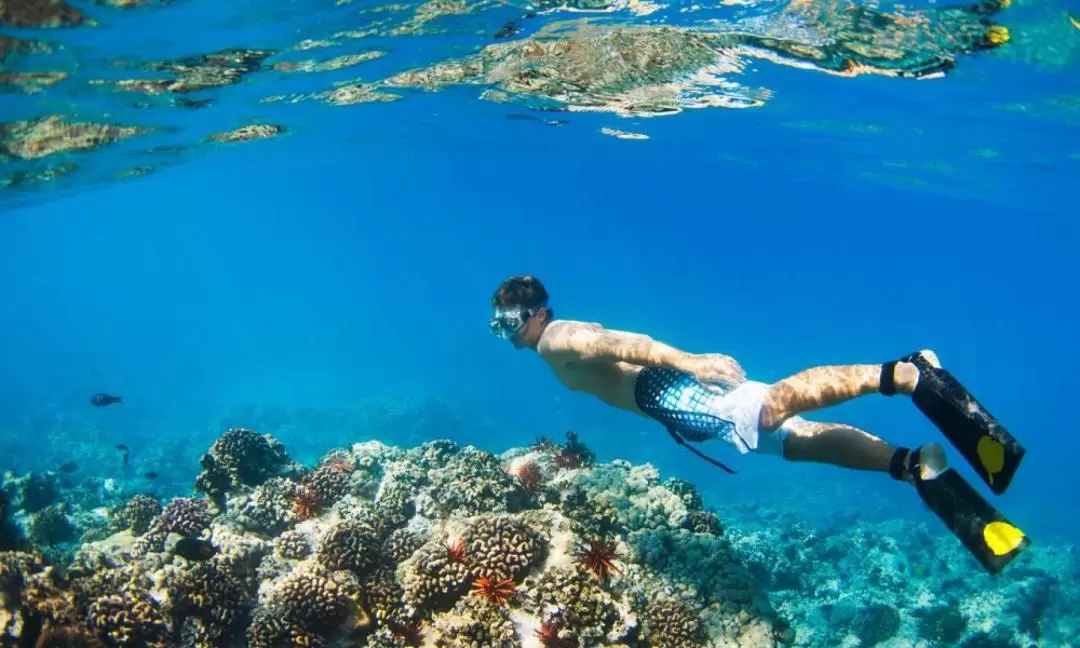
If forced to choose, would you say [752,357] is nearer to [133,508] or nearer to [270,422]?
[270,422]

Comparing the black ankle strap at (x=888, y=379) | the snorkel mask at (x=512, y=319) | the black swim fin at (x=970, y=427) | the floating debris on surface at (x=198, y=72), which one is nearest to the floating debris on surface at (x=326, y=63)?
the floating debris on surface at (x=198, y=72)

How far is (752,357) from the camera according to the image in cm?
8300

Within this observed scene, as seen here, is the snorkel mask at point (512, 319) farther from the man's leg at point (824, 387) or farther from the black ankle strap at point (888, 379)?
the black ankle strap at point (888, 379)

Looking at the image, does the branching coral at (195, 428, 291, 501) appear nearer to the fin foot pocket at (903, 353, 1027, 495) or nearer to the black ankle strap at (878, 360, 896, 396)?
the black ankle strap at (878, 360, 896, 396)

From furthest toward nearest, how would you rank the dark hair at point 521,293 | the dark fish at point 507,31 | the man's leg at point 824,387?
the dark fish at point 507,31 < the dark hair at point 521,293 < the man's leg at point 824,387

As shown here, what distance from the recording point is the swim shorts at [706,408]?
5562mm

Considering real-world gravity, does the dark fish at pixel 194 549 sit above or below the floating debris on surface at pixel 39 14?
below

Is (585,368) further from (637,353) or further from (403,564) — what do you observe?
(403,564)

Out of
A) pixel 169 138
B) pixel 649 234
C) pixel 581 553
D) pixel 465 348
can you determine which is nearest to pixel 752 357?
pixel 649 234

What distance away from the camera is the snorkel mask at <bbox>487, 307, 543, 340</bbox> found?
675 centimetres

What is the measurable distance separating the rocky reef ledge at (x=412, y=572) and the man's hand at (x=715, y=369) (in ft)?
7.07

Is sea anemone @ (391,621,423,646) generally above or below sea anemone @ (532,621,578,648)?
Result: below

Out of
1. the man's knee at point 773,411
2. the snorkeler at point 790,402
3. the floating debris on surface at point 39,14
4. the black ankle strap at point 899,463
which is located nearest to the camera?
the snorkeler at point 790,402

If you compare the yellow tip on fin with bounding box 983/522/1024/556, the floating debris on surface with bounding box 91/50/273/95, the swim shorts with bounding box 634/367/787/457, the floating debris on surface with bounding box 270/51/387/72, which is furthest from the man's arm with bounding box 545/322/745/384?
the floating debris on surface with bounding box 91/50/273/95
